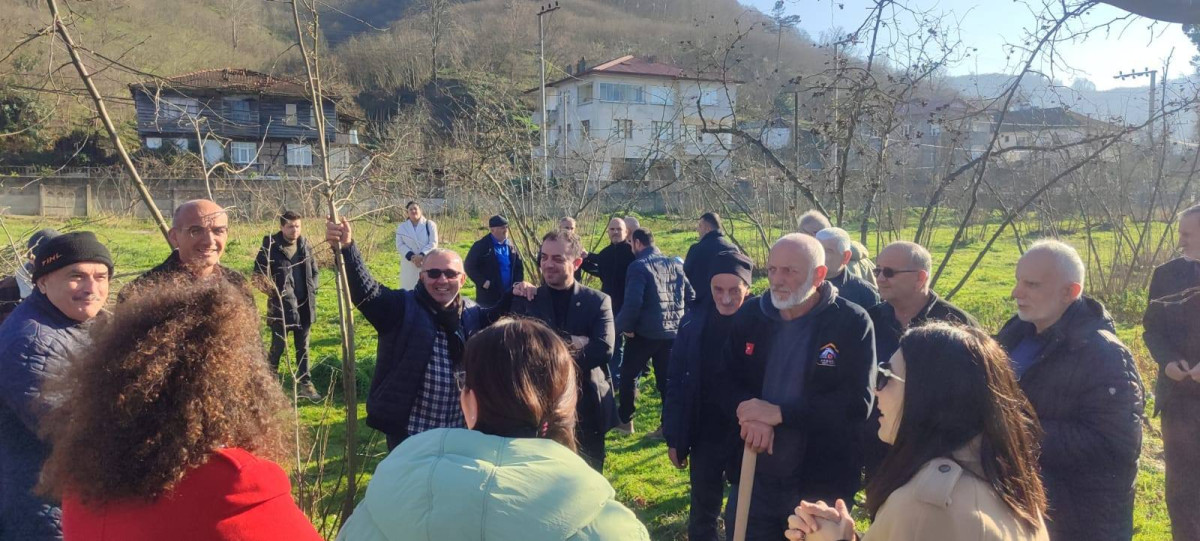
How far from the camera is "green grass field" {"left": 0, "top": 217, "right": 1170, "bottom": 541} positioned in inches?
176

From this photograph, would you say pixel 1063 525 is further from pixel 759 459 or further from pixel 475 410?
pixel 475 410

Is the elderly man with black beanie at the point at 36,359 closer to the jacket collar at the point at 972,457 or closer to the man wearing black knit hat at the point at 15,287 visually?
the man wearing black knit hat at the point at 15,287

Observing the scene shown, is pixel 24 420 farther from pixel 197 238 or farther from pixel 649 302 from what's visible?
pixel 649 302

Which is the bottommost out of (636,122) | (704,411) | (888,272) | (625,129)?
(704,411)

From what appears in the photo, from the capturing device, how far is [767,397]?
3.34 m

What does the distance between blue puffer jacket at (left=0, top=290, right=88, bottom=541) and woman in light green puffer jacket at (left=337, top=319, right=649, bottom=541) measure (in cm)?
140

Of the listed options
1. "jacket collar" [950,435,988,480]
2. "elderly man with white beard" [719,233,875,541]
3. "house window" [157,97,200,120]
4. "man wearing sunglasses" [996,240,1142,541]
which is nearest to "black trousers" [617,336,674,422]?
"elderly man with white beard" [719,233,875,541]

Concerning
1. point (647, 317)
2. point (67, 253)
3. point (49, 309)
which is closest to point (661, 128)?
point (647, 317)

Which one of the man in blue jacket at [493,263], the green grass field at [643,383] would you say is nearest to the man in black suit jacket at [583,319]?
the green grass field at [643,383]

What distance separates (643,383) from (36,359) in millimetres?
6146

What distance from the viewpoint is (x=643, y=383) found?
26.1 feet

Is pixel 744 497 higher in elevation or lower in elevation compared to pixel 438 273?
lower

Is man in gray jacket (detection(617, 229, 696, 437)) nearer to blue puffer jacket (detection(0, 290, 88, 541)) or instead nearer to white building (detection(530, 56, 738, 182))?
white building (detection(530, 56, 738, 182))

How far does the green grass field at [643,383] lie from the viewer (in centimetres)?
446
